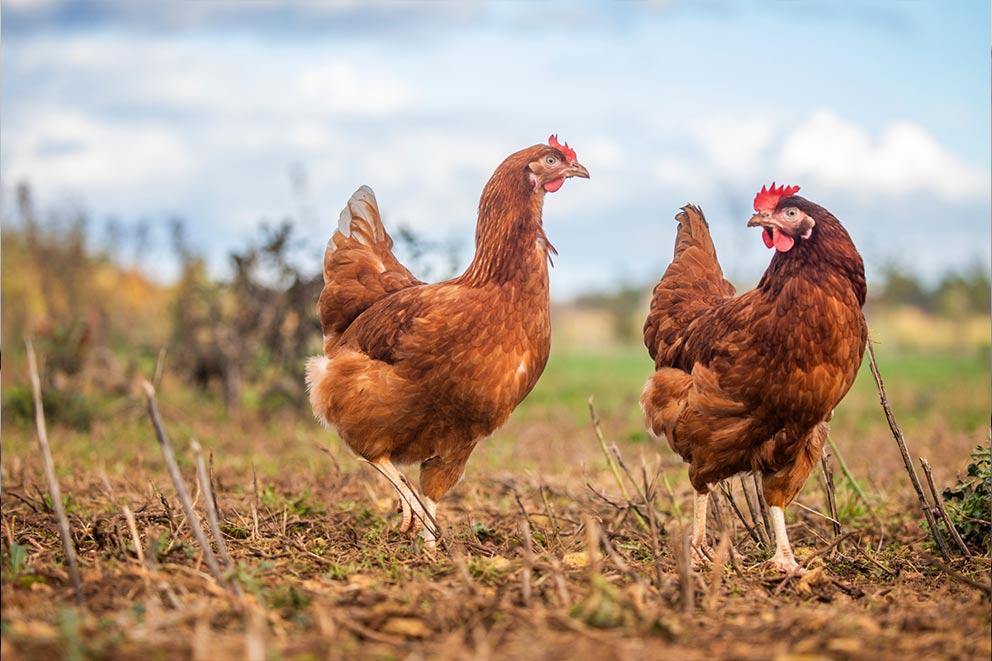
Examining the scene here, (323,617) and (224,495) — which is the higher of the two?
(323,617)

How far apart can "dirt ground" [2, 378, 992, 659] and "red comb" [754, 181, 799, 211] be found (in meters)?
1.44

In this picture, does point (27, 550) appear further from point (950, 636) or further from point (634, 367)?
point (634, 367)

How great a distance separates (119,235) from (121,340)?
3052 mm

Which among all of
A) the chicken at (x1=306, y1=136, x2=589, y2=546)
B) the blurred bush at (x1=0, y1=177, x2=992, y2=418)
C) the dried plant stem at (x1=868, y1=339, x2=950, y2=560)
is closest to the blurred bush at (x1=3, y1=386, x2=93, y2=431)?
the blurred bush at (x1=0, y1=177, x2=992, y2=418)

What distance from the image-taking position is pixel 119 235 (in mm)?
21562

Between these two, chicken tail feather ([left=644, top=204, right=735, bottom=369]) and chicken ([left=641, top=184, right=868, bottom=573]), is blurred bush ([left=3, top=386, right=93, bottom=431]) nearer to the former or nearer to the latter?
chicken tail feather ([left=644, top=204, right=735, bottom=369])

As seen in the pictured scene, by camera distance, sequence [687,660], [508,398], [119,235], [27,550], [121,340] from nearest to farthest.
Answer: [687,660]
[27,550]
[508,398]
[121,340]
[119,235]

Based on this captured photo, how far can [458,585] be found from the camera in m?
3.80

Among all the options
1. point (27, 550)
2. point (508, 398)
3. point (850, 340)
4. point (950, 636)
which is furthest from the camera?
point (508, 398)

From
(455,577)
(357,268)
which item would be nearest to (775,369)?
(455,577)

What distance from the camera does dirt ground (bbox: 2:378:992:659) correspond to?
306 centimetres

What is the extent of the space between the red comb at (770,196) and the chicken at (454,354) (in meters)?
0.98

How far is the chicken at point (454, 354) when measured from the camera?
5.10 metres

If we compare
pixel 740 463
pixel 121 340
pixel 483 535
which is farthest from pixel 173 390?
pixel 740 463
